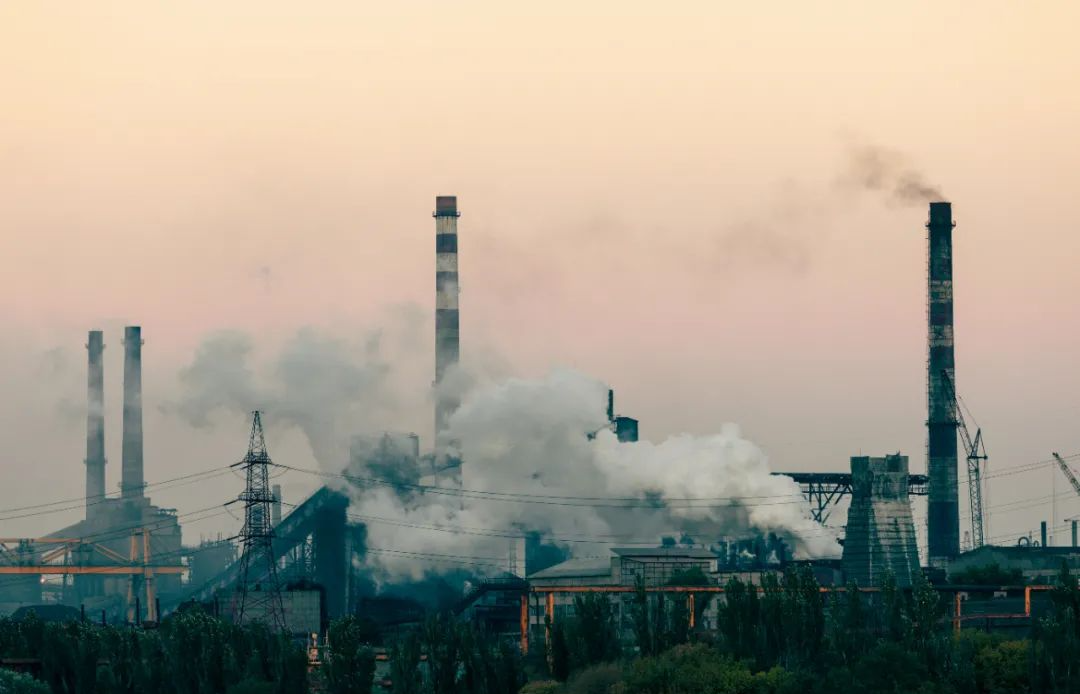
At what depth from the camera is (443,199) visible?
5344 inches

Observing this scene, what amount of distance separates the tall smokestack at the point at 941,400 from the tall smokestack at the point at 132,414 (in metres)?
77.8

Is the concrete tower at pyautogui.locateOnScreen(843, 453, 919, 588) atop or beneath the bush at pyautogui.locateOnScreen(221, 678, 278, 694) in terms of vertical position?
atop

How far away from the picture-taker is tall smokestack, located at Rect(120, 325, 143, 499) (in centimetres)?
16812

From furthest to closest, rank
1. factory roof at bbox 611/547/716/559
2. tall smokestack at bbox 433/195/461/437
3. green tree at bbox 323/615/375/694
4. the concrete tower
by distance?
tall smokestack at bbox 433/195/461/437
the concrete tower
factory roof at bbox 611/547/716/559
green tree at bbox 323/615/375/694

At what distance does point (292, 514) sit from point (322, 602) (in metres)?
26.7

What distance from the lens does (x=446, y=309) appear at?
13475 centimetres

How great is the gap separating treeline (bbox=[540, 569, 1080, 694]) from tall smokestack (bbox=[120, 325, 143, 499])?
100m

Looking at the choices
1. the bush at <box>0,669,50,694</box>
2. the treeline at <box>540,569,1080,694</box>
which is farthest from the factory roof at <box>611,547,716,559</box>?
the bush at <box>0,669,50,694</box>

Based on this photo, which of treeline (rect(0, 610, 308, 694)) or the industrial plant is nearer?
treeline (rect(0, 610, 308, 694))

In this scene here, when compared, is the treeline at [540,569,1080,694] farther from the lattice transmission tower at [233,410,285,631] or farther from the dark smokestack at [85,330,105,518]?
the dark smokestack at [85,330,105,518]

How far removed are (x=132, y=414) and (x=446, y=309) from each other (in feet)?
155

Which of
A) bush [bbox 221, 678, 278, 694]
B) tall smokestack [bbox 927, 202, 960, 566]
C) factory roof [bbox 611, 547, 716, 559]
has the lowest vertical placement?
bush [bbox 221, 678, 278, 694]

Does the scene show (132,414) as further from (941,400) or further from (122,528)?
(941,400)

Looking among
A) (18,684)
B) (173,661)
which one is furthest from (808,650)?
(18,684)
